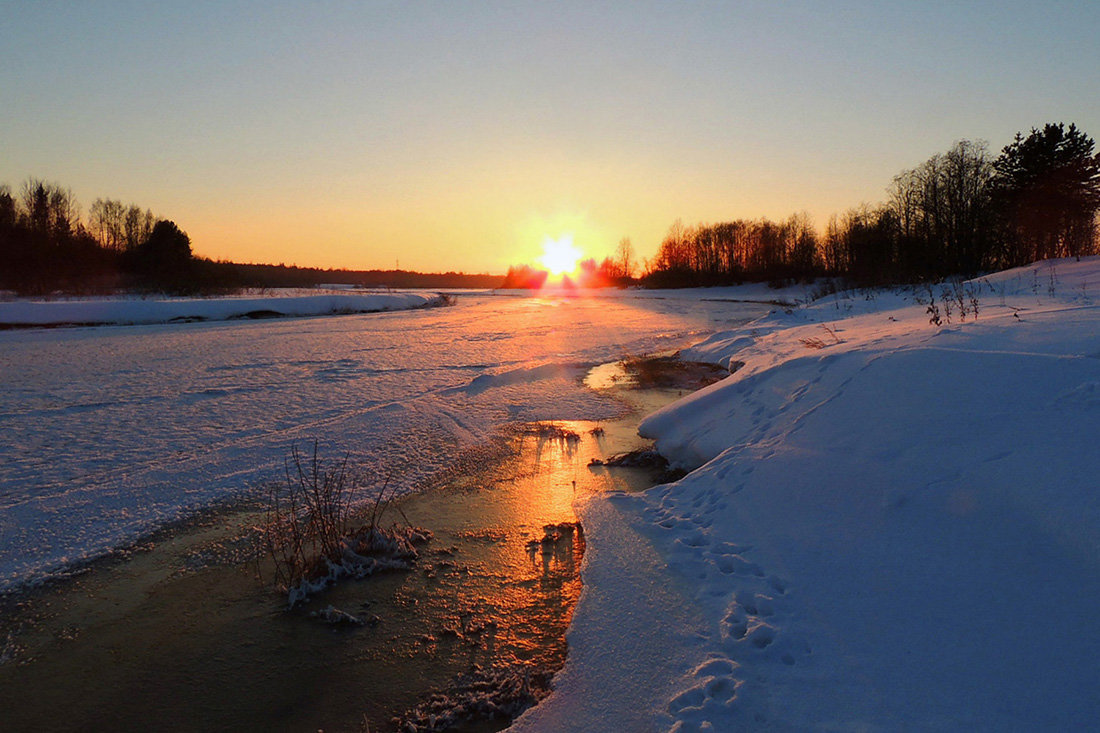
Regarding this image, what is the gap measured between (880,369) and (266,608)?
5256 millimetres

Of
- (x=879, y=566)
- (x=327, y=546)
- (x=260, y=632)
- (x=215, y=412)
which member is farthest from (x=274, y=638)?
(x=215, y=412)

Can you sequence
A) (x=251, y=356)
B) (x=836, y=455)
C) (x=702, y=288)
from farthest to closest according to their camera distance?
(x=702, y=288) < (x=251, y=356) < (x=836, y=455)

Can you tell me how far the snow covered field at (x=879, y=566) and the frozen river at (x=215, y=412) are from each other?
301 cm

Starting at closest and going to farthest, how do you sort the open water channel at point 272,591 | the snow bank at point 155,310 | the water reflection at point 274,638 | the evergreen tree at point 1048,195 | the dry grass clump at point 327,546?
the water reflection at point 274,638 < the open water channel at point 272,591 < the dry grass clump at point 327,546 < the snow bank at point 155,310 < the evergreen tree at point 1048,195

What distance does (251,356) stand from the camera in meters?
12.6

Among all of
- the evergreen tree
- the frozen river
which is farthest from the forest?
the frozen river

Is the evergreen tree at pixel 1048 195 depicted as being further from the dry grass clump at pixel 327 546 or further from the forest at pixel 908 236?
the dry grass clump at pixel 327 546

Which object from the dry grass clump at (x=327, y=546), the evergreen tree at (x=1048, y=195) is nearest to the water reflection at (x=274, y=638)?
the dry grass clump at (x=327, y=546)

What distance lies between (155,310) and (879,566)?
83.1 ft

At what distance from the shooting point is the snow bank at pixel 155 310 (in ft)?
63.7

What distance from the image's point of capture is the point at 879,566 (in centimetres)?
313

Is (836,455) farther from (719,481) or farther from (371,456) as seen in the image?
(371,456)

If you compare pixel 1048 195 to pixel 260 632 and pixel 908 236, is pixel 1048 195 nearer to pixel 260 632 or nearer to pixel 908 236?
pixel 908 236

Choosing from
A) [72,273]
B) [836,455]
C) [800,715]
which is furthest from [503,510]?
[72,273]
